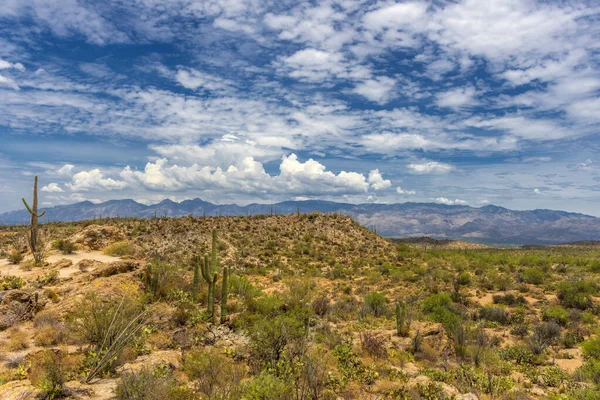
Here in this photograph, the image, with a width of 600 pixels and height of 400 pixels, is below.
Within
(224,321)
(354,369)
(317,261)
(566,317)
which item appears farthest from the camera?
(317,261)

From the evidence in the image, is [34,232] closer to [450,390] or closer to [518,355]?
[450,390]

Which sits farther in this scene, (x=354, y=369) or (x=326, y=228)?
(x=326, y=228)

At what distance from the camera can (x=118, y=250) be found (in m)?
25.3

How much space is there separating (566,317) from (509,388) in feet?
41.6

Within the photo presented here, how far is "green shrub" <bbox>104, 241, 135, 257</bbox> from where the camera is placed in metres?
24.9

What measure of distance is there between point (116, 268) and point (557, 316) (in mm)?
25389

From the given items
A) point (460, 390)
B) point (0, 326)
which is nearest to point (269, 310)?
A: point (460, 390)

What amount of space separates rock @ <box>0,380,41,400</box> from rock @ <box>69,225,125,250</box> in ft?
68.7

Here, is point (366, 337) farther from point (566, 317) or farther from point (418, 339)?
point (566, 317)

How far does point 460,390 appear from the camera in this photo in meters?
10.2

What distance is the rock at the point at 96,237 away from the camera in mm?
26547

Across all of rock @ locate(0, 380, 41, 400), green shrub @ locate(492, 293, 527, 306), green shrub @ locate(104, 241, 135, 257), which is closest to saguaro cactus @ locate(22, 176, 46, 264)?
green shrub @ locate(104, 241, 135, 257)

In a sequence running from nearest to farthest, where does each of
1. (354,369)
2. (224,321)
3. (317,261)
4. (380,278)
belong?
(354,369), (224,321), (380,278), (317,261)

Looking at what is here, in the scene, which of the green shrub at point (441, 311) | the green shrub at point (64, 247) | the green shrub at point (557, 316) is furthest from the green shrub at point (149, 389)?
the green shrub at point (557, 316)
